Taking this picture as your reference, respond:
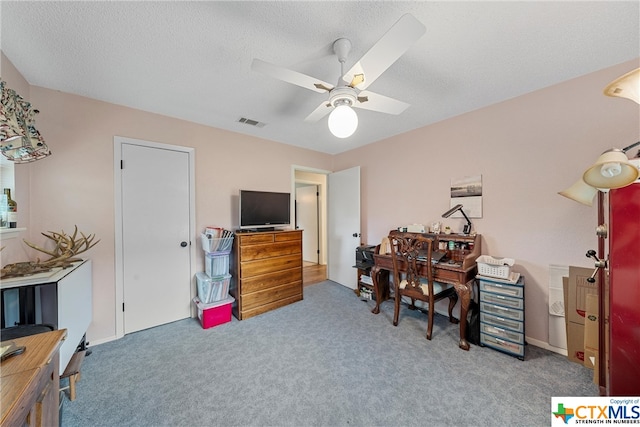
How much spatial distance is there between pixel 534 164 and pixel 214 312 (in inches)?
143

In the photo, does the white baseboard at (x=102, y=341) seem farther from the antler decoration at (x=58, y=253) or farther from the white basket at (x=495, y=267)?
the white basket at (x=495, y=267)

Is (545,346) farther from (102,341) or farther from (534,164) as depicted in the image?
(102,341)

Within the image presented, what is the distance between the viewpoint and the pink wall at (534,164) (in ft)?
5.99

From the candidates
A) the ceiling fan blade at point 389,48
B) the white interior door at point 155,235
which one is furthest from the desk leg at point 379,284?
the white interior door at point 155,235

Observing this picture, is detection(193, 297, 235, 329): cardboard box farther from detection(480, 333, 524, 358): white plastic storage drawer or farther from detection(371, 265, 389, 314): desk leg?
detection(480, 333, 524, 358): white plastic storage drawer

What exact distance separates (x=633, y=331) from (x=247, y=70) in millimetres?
2812

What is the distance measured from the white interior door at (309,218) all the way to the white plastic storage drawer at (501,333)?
390 cm

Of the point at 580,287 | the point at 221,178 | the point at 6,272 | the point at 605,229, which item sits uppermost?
the point at 221,178

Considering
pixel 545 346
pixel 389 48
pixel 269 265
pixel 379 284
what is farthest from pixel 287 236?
pixel 545 346

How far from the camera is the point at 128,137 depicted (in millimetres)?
2359

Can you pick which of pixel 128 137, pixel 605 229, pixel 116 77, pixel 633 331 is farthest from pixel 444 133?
pixel 128 137

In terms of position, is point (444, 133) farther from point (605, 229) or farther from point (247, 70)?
point (247, 70)

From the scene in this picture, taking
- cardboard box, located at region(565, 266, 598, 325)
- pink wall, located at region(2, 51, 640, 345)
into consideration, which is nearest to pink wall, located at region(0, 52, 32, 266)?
pink wall, located at region(2, 51, 640, 345)

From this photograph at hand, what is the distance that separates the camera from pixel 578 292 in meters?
1.84
